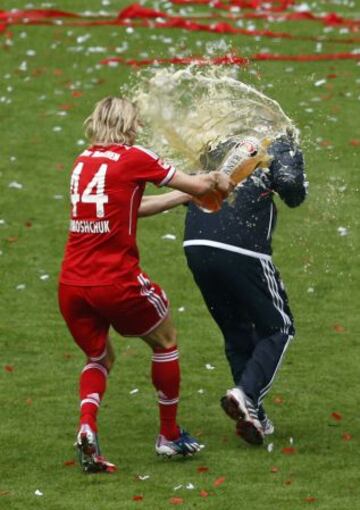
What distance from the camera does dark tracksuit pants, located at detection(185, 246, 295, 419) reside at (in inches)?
330

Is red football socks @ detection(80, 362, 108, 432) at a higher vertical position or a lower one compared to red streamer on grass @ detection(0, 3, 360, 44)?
higher

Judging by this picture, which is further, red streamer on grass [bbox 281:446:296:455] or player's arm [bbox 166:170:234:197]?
red streamer on grass [bbox 281:446:296:455]

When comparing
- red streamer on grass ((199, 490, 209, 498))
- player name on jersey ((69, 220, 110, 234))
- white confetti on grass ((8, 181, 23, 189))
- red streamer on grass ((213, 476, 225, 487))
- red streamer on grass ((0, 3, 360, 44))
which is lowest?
red streamer on grass ((0, 3, 360, 44))

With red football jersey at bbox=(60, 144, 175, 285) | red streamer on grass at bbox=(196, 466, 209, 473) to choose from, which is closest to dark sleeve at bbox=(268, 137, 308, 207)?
Answer: red football jersey at bbox=(60, 144, 175, 285)

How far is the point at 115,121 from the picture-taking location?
7.85m

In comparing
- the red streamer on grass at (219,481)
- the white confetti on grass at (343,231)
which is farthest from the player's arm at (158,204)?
the white confetti on grass at (343,231)

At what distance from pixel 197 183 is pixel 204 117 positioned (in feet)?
2.69

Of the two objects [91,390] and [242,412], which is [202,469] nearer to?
[242,412]

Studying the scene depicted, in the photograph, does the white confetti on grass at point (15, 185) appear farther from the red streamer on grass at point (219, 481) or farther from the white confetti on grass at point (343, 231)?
the red streamer on grass at point (219, 481)

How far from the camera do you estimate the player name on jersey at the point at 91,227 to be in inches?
306

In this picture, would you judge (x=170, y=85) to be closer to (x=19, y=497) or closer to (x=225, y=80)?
(x=225, y=80)

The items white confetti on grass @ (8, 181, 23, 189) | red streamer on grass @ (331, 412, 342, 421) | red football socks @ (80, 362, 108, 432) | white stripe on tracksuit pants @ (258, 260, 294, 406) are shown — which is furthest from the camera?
white confetti on grass @ (8, 181, 23, 189)

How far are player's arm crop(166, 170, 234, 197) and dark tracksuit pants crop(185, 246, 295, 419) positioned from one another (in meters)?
0.56

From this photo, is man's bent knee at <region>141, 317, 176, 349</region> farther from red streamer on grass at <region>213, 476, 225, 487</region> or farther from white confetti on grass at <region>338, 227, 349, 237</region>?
white confetti on grass at <region>338, 227, 349, 237</region>
